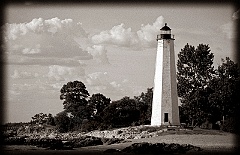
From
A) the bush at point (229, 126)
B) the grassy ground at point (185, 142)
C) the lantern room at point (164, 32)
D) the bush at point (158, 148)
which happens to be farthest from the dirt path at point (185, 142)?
the lantern room at point (164, 32)

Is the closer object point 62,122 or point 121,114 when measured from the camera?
point 121,114

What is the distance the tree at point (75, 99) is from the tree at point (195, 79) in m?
6.18

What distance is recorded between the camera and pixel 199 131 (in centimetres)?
2562

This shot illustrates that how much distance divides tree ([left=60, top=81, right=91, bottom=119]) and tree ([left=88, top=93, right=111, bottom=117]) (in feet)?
1.36

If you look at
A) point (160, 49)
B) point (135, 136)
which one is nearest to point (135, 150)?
point (135, 136)

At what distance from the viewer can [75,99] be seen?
32.8m

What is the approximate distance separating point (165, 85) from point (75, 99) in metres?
7.51

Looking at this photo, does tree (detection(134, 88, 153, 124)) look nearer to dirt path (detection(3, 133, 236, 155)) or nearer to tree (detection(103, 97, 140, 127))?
tree (detection(103, 97, 140, 127))

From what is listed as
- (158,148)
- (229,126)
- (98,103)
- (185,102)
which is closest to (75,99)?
(98,103)

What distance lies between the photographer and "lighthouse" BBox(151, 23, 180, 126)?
2744 centimetres

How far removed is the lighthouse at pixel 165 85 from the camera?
27.4 metres

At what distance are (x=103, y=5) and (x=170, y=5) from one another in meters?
1.67

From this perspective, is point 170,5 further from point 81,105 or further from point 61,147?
point 81,105

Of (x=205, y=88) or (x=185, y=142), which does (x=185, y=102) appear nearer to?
(x=205, y=88)
